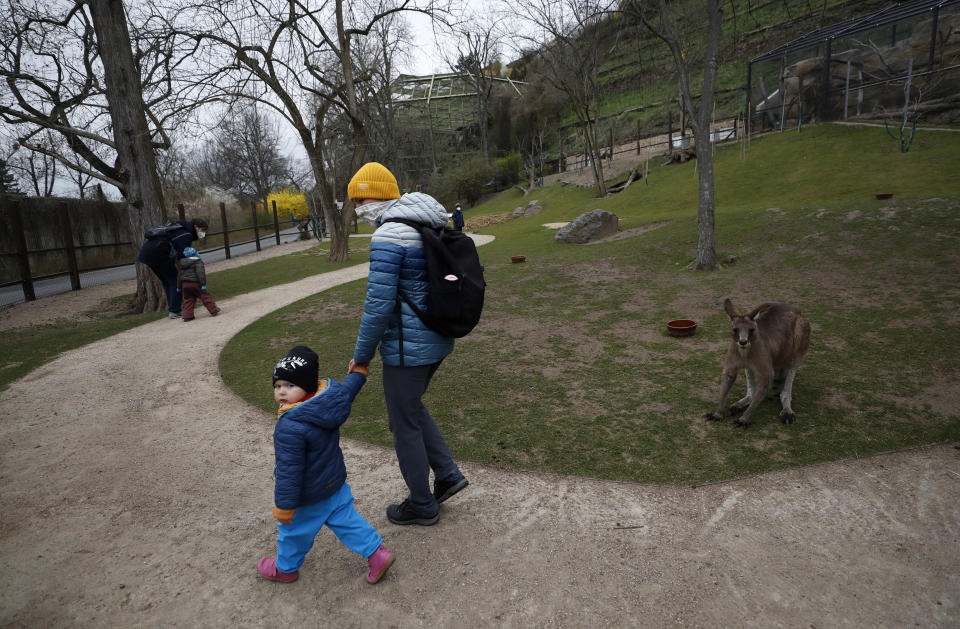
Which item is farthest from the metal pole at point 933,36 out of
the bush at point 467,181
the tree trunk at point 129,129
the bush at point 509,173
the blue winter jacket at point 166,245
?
the bush at point 509,173

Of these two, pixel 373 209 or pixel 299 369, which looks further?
pixel 373 209

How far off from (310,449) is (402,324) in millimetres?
823

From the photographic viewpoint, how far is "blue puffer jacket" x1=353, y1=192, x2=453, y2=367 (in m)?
2.83

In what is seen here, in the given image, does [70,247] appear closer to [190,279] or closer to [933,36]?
[190,279]

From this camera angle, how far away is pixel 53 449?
15.0 feet

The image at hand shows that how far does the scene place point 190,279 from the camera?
376 inches

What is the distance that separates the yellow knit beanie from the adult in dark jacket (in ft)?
26.1

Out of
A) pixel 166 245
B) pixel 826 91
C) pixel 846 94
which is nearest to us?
pixel 166 245

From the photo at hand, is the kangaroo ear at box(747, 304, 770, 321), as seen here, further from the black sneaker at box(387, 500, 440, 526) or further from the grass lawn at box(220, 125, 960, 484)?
the black sneaker at box(387, 500, 440, 526)

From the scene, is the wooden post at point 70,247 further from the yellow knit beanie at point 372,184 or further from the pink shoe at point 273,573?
the pink shoe at point 273,573

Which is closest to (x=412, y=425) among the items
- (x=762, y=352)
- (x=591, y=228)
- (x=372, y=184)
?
(x=372, y=184)

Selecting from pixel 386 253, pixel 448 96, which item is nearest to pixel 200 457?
pixel 386 253

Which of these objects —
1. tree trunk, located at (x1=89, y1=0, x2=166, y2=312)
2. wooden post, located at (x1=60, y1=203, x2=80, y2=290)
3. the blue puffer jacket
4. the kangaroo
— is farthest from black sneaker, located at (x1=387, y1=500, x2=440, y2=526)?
wooden post, located at (x1=60, y1=203, x2=80, y2=290)

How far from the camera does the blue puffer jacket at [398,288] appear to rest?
283cm
